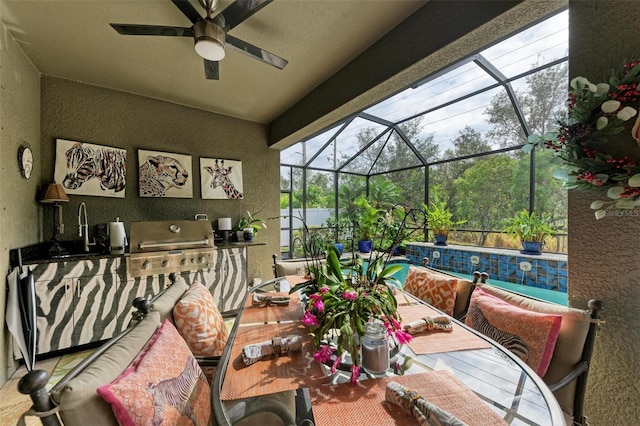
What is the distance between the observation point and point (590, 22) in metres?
1.30

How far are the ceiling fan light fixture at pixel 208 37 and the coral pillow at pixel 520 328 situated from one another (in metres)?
2.42

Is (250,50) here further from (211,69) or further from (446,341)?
(446,341)

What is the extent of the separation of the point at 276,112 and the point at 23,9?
2.51 meters

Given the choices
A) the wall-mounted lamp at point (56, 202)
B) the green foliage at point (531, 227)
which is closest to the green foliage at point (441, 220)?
the green foliage at point (531, 227)

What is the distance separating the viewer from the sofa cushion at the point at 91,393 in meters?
0.66

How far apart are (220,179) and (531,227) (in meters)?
5.11

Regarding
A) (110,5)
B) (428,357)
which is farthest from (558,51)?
(110,5)

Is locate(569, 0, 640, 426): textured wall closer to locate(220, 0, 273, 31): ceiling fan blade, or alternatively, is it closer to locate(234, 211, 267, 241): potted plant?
locate(220, 0, 273, 31): ceiling fan blade

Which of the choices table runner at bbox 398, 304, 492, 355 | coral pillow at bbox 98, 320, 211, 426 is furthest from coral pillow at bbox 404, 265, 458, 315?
coral pillow at bbox 98, 320, 211, 426

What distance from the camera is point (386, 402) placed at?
2.82 ft

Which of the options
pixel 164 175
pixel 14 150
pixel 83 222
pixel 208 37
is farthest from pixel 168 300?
pixel 164 175

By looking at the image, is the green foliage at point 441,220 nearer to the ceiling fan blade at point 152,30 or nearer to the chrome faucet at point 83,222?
the ceiling fan blade at point 152,30

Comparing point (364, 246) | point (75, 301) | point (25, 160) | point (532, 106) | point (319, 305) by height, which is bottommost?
point (364, 246)

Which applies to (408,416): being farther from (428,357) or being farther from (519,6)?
(519,6)
